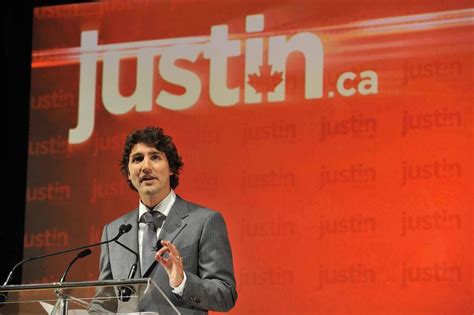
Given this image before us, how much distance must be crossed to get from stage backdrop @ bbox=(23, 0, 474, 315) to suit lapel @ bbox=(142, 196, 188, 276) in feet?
4.35

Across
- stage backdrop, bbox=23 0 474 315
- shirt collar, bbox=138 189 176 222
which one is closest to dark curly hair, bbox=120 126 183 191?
shirt collar, bbox=138 189 176 222

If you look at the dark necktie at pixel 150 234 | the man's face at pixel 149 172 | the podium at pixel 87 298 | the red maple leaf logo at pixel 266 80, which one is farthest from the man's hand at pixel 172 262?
the red maple leaf logo at pixel 266 80

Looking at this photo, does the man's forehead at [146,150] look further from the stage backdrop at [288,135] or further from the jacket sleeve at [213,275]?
the stage backdrop at [288,135]

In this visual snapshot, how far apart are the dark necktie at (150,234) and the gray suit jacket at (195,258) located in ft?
0.06

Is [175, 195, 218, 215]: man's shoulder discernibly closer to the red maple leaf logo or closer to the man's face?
the man's face

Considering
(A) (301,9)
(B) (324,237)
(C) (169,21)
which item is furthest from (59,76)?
(B) (324,237)

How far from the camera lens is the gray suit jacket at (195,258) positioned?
3.48m

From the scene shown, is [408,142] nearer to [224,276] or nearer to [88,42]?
[224,276]

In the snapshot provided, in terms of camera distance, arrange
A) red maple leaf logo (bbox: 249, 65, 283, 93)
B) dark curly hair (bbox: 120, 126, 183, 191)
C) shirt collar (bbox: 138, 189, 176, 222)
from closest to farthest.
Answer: shirt collar (bbox: 138, 189, 176, 222) < dark curly hair (bbox: 120, 126, 183, 191) < red maple leaf logo (bbox: 249, 65, 283, 93)

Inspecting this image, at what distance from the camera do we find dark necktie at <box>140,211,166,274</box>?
12.1 ft

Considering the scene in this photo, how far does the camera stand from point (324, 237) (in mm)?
4945

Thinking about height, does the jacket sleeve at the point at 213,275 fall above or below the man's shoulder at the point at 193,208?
below

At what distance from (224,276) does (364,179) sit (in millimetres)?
1547

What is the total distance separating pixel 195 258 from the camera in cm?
368
